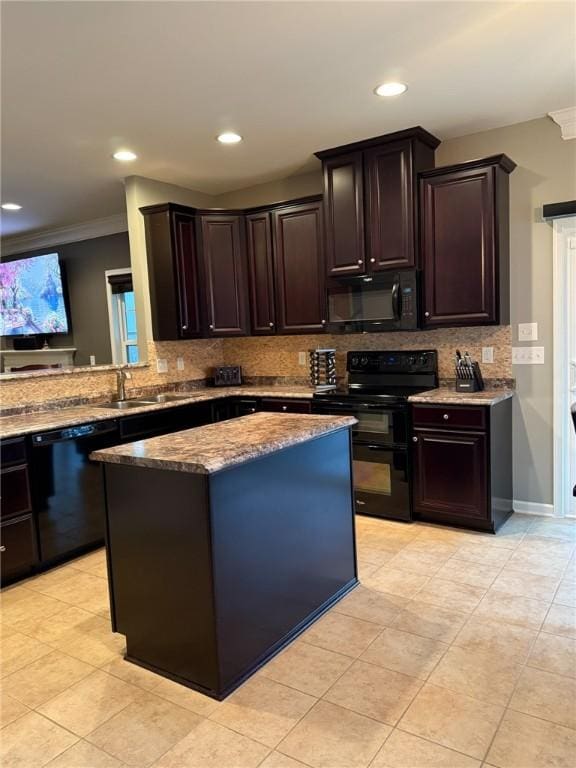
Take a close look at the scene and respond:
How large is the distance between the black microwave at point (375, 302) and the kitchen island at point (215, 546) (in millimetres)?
1516

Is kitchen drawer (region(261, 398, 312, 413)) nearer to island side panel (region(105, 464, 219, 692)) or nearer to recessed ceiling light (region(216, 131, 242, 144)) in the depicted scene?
recessed ceiling light (region(216, 131, 242, 144))

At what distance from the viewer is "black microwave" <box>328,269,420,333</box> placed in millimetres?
3646

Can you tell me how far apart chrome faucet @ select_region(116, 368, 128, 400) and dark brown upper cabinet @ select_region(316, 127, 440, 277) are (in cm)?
177

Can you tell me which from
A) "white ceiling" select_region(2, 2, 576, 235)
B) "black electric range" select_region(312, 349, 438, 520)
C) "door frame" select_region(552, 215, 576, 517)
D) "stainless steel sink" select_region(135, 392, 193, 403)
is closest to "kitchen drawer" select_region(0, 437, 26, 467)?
"stainless steel sink" select_region(135, 392, 193, 403)

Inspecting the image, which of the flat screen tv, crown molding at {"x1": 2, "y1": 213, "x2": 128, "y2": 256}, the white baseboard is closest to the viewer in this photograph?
the white baseboard

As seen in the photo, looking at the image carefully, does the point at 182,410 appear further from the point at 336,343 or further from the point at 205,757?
the point at 205,757

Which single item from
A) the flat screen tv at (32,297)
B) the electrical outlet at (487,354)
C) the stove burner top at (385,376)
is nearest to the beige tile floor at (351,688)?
the stove burner top at (385,376)

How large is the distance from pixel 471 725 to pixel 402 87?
296 cm

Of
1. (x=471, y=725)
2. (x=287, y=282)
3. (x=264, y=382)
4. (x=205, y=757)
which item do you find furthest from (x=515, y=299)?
(x=205, y=757)

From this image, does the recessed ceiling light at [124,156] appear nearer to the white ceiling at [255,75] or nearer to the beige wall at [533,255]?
the white ceiling at [255,75]

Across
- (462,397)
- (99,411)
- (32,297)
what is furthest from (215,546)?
(32,297)

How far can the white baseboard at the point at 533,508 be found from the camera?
361 cm

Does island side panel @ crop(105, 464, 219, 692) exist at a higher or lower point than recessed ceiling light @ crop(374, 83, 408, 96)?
lower

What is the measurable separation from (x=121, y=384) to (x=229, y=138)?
194 cm
